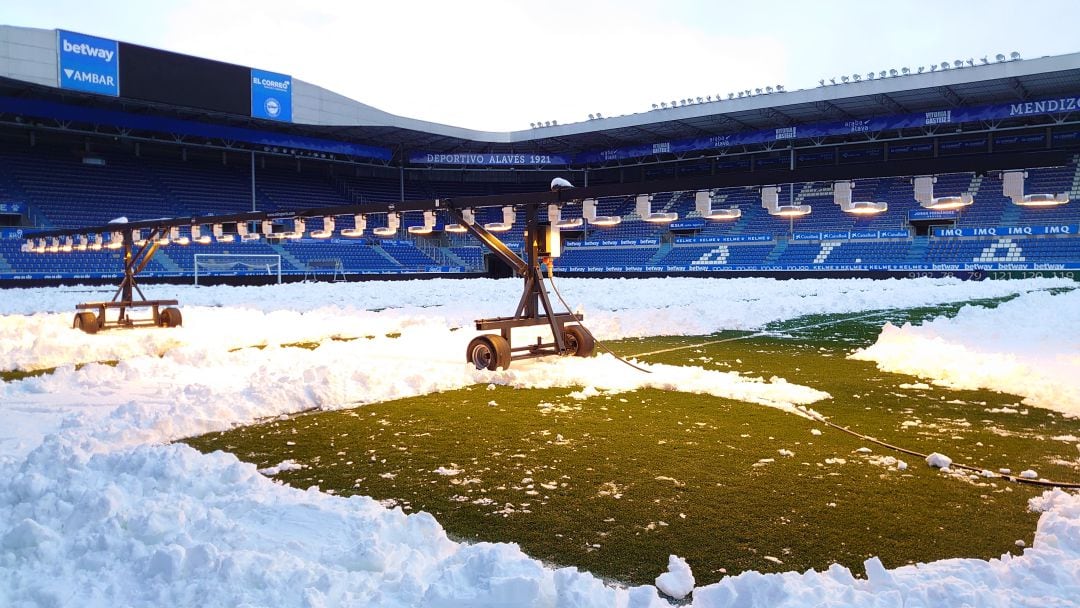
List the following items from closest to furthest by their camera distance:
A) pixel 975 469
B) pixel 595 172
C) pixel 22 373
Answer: pixel 975 469, pixel 22 373, pixel 595 172

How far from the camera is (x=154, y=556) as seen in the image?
2.92m

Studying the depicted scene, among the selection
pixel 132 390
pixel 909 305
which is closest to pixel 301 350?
pixel 132 390

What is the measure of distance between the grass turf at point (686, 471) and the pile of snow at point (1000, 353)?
23.0 inches

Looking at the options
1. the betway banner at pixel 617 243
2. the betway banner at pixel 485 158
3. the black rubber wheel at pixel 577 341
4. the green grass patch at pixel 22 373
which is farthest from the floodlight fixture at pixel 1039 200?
the betway banner at pixel 485 158

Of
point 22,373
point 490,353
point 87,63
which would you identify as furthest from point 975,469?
point 87,63

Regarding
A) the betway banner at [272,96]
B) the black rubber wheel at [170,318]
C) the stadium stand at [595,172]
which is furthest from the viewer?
the betway banner at [272,96]

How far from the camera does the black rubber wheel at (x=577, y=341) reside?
31.3 ft

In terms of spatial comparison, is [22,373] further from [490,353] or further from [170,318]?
[490,353]

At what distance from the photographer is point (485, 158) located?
46.2 metres

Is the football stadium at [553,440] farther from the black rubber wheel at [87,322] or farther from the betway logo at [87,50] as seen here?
the betway logo at [87,50]

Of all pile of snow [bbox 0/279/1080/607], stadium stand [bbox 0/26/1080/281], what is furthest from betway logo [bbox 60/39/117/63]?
pile of snow [bbox 0/279/1080/607]

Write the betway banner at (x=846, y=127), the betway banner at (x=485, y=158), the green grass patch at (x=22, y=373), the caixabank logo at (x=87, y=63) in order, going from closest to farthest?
1. the green grass patch at (x=22, y=373)
2. the caixabank logo at (x=87, y=63)
3. the betway banner at (x=846, y=127)
4. the betway banner at (x=485, y=158)

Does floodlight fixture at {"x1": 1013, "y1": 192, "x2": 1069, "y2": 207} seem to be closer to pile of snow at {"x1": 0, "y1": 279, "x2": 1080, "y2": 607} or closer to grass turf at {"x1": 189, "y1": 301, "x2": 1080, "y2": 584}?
grass turf at {"x1": 189, "y1": 301, "x2": 1080, "y2": 584}

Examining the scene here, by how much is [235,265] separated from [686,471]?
34.3m
